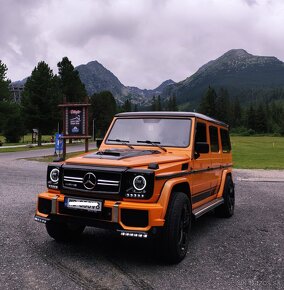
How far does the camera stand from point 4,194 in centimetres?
1057

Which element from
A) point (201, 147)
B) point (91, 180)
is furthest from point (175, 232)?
point (201, 147)

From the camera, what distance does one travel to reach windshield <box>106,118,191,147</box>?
20.5 feet

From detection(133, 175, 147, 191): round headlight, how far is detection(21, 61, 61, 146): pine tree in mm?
46461

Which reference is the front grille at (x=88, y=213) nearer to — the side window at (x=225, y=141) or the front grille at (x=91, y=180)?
the front grille at (x=91, y=180)

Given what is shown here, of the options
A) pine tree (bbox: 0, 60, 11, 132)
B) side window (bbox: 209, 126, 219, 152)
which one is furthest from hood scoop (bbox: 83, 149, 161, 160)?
pine tree (bbox: 0, 60, 11, 132)

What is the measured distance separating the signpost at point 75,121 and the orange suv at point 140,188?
17.2m

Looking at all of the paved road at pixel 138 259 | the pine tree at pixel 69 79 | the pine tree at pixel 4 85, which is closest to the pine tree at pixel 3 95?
the pine tree at pixel 4 85

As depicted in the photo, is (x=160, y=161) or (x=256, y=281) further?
(x=160, y=161)

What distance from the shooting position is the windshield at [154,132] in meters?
6.23

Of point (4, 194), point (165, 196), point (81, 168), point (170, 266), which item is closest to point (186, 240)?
point (170, 266)

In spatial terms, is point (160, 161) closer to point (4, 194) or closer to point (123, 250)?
point (123, 250)

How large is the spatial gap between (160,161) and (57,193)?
1531 millimetres

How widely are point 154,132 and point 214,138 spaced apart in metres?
1.68

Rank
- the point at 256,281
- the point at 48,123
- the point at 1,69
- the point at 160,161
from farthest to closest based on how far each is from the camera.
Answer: the point at 48,123 < the point at 1,69 < the point at 160,161 < the point at 256,281
